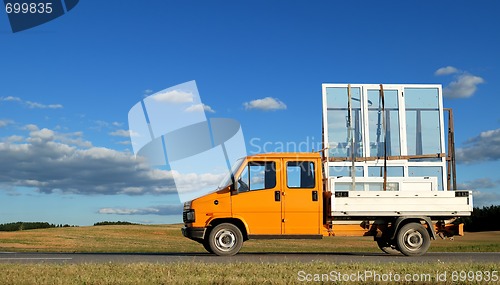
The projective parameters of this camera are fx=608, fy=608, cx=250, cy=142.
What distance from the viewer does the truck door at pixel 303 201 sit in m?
15.9

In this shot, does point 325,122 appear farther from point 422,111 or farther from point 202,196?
point 202,196

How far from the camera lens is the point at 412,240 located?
16531 mm

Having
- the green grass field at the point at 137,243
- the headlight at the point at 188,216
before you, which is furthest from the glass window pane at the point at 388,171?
the headlight at the point at 188,216

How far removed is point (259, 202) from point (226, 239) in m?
1.29

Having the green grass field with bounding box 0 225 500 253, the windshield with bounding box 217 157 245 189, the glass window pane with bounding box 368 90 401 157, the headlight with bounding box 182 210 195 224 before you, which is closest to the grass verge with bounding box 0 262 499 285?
the headlight with bounding box 182 210 195 224

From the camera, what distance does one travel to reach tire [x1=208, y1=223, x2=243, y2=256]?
15.8m

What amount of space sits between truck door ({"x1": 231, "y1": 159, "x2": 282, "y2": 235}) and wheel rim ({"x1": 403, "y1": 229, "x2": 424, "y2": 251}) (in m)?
3.56

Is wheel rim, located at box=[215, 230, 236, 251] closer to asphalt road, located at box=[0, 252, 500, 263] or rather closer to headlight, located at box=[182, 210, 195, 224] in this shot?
asphalt road, located at box=[0, 252, 500, 263]

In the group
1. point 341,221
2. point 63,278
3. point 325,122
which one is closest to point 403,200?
point 341,221

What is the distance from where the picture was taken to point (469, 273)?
11055 mm

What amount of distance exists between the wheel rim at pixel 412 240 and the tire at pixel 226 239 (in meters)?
4.53

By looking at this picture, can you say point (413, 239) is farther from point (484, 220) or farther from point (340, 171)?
point (484, 220)

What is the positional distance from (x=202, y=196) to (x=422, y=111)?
30.5 ft

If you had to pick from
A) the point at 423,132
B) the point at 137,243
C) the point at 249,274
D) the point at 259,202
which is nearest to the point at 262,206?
the point at 259,202
